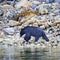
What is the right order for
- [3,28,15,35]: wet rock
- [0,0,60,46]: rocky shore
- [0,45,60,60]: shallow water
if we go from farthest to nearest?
[3,28,15,35]: wet rock → [0,0,60,46]: rocky shore → [0,45,60,60]: shallow water

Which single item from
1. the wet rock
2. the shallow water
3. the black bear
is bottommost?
the wet rock

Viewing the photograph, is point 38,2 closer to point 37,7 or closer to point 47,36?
point 37,7

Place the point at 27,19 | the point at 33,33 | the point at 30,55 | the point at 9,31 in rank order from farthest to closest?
the point at 27,19, the point at 9,31, the point at 33,33, the point at 30,55

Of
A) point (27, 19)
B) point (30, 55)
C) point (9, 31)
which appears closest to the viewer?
point (30, 55)

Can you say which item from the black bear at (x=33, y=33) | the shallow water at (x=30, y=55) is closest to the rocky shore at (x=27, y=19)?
the black bear at (x=33, y=33)

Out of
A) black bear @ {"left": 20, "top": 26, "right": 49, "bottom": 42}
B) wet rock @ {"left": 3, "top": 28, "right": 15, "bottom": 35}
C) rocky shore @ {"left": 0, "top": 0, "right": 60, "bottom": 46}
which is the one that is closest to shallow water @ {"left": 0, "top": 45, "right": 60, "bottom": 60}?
rocky shore @ {"left": 0, "top": 0, "right": 60, "bottom": 46}

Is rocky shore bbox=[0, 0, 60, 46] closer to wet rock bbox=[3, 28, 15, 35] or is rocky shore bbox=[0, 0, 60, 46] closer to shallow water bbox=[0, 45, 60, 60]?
wet rock bbox=[3, 28, 15, 35]

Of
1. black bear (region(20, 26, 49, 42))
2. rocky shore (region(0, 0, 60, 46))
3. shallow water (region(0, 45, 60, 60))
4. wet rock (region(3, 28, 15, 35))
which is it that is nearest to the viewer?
shallow water (region(0, 45, 60, 60))

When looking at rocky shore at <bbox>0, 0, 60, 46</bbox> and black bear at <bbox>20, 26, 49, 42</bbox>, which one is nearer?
black bear at <bbox>20, 26, 49, 42</bbox>

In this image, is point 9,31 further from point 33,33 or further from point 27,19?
point 33,33

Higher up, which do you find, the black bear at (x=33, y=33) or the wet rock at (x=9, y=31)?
the black bear at (x=33, y=33)

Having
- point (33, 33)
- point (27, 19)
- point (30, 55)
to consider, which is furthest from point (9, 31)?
point (30, 55)

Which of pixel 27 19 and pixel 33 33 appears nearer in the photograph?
pixel 33 33

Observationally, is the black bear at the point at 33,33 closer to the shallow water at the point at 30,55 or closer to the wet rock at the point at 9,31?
the wet rock at the point at 9,31
